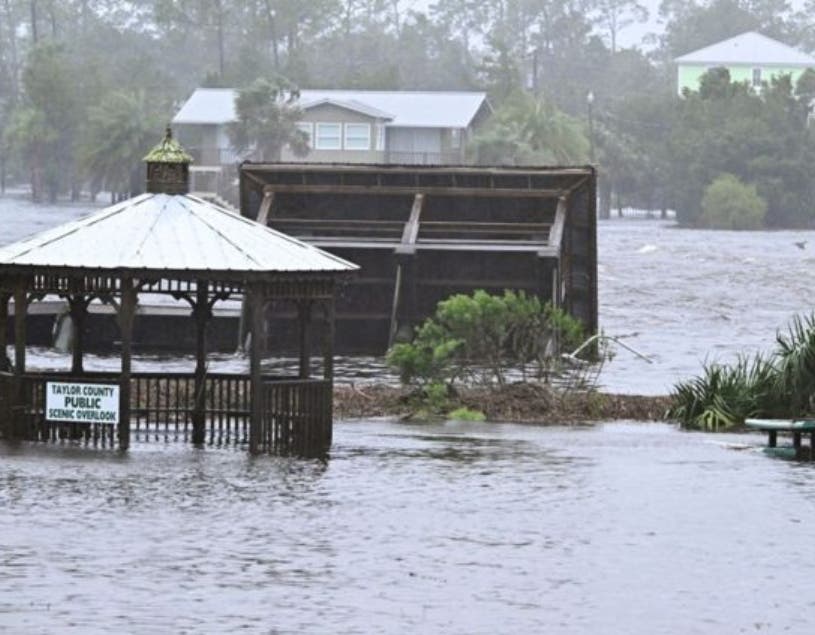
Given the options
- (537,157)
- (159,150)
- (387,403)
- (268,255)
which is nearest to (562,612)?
(268,255)

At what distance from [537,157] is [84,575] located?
129 metres

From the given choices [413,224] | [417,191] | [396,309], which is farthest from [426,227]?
[396,309]

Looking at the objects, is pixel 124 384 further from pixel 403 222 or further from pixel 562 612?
pixel 403 222

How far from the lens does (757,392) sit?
37.2m

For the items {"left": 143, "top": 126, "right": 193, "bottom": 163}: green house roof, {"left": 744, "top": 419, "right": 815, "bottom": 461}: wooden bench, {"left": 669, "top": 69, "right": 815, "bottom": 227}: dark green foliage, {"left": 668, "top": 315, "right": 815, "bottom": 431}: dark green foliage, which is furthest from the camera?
{"left": 669, "top": 69, "right": 815, "bottom": 227}: dark green foliage

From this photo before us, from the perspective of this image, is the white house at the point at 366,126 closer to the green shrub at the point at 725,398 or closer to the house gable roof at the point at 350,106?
the house gable roof at the point at 350,106

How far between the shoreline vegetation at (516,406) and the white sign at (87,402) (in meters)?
7.87

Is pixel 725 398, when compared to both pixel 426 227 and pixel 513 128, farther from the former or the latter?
pixel 513 128

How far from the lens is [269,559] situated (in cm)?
2325

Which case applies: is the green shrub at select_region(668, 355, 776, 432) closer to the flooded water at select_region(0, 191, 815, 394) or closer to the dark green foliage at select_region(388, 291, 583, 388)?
the dark green foliage at select_region(388, 291, 583, 388)

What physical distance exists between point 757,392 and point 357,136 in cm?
10719

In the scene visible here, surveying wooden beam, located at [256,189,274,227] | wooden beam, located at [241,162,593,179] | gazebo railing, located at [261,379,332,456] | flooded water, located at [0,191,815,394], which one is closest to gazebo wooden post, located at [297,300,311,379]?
gazebo railing, located at [261,379,332,456]

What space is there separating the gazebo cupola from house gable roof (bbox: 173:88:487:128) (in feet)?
362

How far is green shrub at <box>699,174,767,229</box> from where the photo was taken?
500ft
